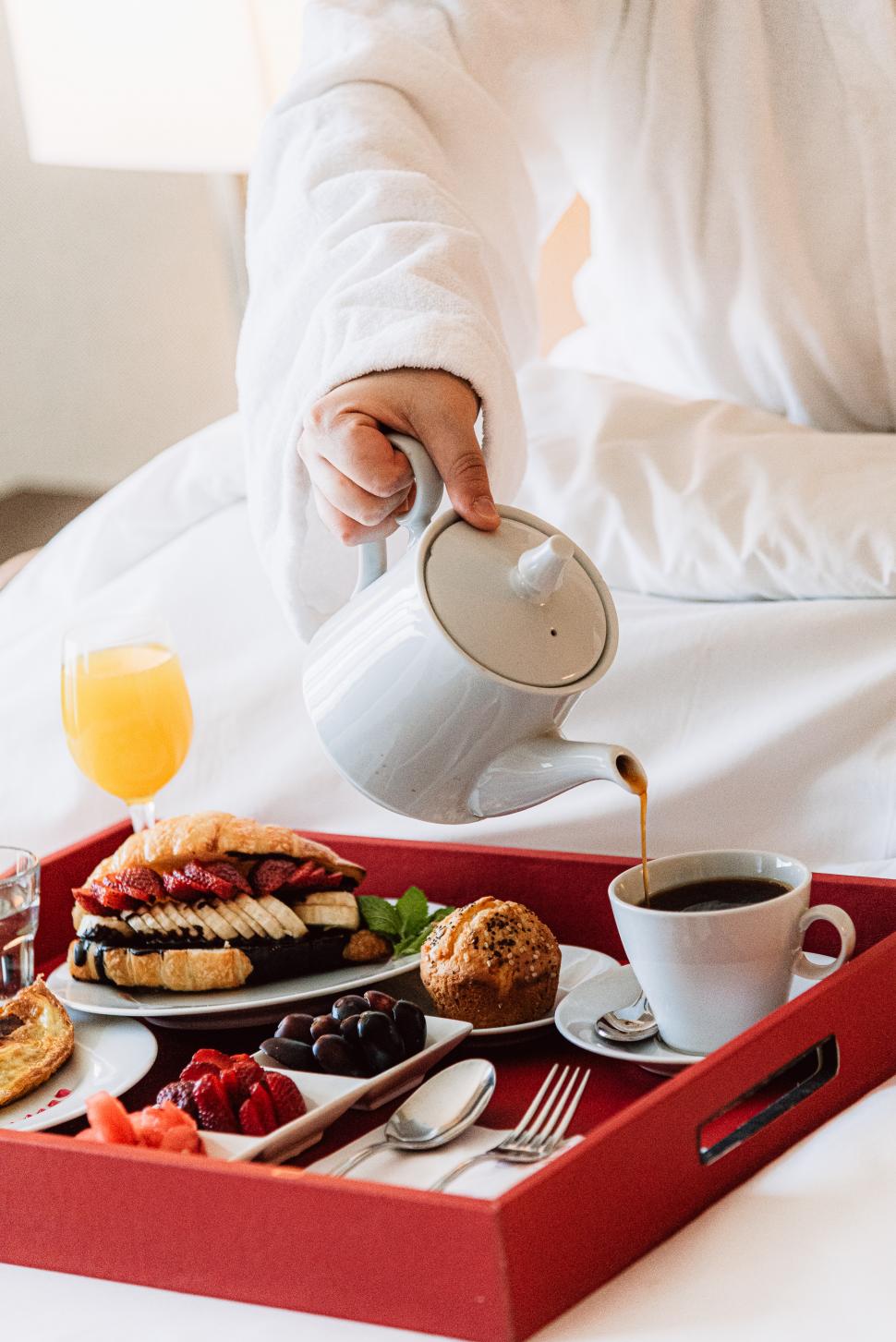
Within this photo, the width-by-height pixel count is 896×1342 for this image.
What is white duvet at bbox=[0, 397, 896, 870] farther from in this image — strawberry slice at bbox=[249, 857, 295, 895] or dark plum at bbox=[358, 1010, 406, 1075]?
dark plum at bbox=[358, 1010, 406, 1075]

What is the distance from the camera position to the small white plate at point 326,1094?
0.65 m

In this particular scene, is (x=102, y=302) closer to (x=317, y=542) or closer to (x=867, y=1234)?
(x=317, y=542)

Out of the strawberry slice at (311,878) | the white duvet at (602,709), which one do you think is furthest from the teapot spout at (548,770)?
the white duvet at (602,709)

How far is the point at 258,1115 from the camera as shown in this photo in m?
0.68

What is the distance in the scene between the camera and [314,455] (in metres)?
0.83

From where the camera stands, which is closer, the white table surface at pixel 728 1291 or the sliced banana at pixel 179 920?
the white table surface at pixel 728 1291

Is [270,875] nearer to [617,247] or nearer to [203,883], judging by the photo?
[203,883]

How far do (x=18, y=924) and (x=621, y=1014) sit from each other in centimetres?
38

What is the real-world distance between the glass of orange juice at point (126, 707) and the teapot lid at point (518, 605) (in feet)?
1.73

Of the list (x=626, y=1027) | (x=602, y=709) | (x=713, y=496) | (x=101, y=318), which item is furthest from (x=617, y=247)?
(x=101, y=318)

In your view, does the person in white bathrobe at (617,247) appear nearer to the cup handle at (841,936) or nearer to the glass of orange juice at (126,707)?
the glass of orange juice at (126,707)

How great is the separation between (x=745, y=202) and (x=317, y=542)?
19.5 inches

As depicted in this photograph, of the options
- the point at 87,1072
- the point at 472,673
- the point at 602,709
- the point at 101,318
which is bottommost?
the point at 87,1072

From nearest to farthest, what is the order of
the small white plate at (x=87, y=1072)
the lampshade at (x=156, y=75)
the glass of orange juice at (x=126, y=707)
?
the small white plate at (x=87, y=1072)
the glass of orange juice at (x=126, y=707)
the lampshade at (x=156, y=75)
